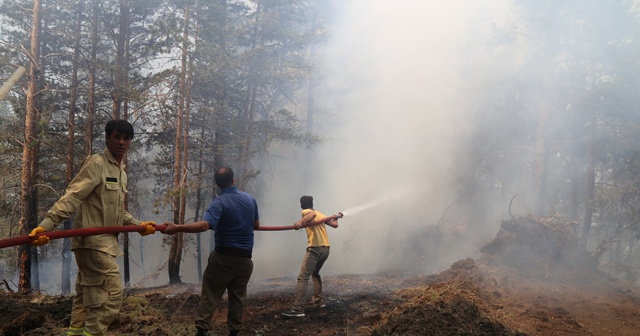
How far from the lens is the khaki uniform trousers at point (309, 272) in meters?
Result: 6.72

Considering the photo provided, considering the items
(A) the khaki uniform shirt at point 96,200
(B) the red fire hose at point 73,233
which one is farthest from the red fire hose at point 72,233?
(A) the khaki uniform shirt at point 96,200

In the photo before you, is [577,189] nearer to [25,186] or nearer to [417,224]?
[417,224]

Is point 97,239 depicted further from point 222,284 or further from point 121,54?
point 121,54

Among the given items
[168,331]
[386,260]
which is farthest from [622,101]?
[168,331]

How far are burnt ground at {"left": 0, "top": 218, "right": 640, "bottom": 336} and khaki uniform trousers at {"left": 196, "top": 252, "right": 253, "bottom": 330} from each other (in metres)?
0.82

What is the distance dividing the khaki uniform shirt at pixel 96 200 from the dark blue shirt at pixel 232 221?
104 cm

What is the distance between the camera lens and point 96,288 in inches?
148

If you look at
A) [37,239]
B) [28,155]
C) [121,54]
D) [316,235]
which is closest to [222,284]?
[37,239]

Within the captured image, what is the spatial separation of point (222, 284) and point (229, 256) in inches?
13.8

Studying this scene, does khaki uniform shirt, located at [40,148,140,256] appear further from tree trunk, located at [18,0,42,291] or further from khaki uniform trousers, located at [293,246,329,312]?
tree trunk, located at [18,0,42,291]

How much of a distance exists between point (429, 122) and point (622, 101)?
7.40 metres

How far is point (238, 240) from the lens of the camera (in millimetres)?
4875

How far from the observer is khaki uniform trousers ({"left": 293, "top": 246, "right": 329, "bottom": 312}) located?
6723 millimetres

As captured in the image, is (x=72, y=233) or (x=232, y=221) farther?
(x=232, y=221)
